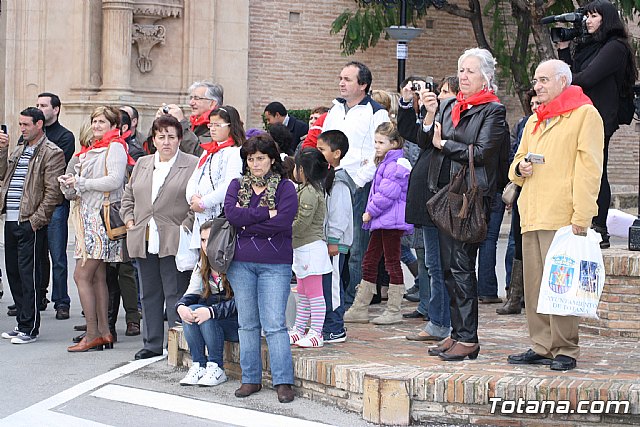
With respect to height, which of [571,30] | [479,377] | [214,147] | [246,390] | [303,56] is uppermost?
[303,56]

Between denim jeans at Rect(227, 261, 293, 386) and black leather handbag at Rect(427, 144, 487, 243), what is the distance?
114cm

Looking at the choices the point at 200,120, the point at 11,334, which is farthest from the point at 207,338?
the point at 11,334

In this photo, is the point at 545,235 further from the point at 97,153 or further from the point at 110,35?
the point at 110,35

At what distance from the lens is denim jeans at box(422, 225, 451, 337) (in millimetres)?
9188

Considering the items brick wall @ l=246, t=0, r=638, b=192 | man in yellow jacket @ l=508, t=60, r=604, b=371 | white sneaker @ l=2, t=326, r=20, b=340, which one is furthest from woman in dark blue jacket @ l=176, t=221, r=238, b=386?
brick wall @ l=246, t=0, r=638, b=192

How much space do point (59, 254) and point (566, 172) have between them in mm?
6140

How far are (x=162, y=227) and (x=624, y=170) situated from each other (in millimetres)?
20402

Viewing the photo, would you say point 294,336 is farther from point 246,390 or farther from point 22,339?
point 22,339

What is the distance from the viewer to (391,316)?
10.2 m

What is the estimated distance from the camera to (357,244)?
10727 mm

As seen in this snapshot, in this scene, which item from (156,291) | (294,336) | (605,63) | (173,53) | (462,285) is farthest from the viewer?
(173,53)

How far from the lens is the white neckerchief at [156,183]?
9430mm

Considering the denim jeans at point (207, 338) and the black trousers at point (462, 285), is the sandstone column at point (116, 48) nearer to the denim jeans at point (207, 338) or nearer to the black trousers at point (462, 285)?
the denim jeans at point (207, 338)

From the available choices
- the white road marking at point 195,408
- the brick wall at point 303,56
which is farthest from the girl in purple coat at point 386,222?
the brick wall at point 303,56
